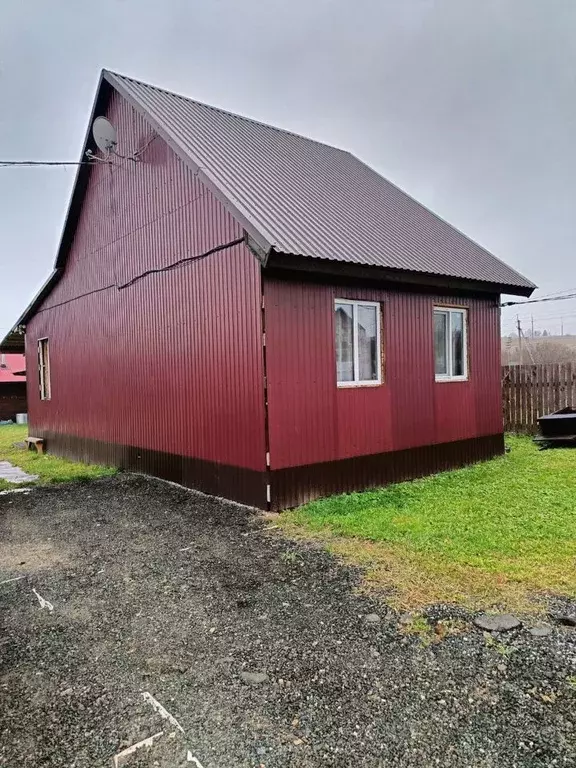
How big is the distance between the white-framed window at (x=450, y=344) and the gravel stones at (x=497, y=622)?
5477 millimetres

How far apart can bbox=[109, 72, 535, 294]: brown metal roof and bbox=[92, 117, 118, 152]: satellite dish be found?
651 mm

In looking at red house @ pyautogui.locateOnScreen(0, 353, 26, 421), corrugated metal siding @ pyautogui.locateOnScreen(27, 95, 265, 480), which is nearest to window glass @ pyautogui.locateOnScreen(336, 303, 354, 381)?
corrugated metal siding @ pyautogui.locateOnScreen(27, 95, 265, 480)

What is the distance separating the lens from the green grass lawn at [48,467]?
364 inches

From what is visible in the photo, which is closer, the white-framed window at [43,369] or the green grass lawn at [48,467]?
the green grass lawn at [48,467]

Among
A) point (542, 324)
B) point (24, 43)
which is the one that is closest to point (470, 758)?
point (24, 43)

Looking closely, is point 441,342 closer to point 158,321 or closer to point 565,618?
point 158,321

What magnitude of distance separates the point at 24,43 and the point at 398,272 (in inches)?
459

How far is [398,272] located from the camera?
7188 millimetres

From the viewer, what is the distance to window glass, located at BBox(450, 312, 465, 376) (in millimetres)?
8828

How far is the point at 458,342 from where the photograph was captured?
8945mm

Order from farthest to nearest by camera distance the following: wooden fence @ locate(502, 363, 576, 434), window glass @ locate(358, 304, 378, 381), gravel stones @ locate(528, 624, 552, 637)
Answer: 1. wooden fence @ locate(502, 363, 576, 434)
2. window glass @ locate(358, 304, 378, 381)
3. gravel stones @ locate(528, 624, 552, 637)

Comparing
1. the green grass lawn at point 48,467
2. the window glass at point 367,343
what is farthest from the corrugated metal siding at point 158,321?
the window glass at point 367,343

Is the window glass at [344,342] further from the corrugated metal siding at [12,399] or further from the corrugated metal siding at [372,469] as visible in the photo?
the corrugated metal siding at [12,399]

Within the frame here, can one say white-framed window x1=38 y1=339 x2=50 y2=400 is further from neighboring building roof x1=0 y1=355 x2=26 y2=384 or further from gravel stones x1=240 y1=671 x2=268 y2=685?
neighboring building roof x1=0 y1=355 x2=26 y2=384
